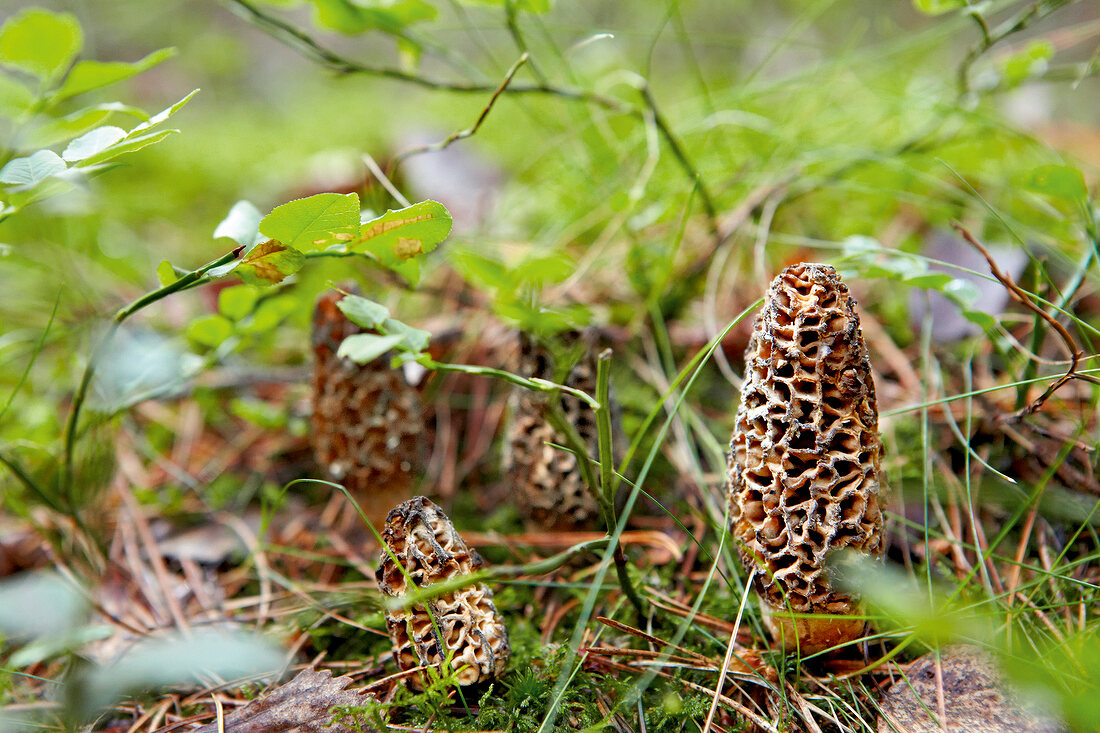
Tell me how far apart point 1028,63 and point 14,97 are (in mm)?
2457

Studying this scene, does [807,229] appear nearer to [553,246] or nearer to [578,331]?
[553,246]

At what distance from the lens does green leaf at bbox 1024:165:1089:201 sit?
4.66ft

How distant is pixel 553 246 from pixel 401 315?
61cm

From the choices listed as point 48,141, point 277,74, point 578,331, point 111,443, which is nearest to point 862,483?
point 578,331

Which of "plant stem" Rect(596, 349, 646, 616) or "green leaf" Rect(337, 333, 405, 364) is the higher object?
"green leaf" Rect(337, 333, 405, 364)

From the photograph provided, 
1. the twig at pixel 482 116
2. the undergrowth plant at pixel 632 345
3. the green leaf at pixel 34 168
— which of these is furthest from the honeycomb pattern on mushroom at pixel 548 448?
the green leaf at pixel 34 168

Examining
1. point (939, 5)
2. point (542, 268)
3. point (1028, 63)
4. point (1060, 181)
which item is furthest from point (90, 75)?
point (1028, 63)

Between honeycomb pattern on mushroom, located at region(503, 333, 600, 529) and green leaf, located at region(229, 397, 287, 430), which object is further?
green leaf, located at region(229, 397, 287, 430)

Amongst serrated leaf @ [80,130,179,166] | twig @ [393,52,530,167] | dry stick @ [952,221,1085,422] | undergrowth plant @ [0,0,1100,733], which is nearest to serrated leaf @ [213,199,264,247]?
undergrowth plant @ [0,0,1100,733]

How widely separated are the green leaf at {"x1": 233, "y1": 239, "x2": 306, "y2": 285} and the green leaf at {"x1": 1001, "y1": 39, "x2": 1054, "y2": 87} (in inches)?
76.5

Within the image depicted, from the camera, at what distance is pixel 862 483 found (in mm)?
1263

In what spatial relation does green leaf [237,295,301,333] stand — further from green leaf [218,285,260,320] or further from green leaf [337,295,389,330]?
green leaf [337,295,389,330]

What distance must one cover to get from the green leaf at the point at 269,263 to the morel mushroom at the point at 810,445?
0.84 meters

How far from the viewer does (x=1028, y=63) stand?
193 centimetres
